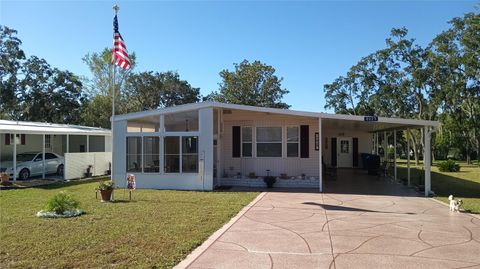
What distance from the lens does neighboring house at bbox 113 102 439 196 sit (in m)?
15.1

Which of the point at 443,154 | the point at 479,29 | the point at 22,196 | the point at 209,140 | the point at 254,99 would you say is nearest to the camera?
the point at 22,196

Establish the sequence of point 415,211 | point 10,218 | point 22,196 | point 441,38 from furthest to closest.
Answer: point 441,38
point 22,196
point 415,211
point 10,218

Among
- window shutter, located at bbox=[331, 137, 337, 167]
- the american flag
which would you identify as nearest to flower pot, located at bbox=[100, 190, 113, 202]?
the american flag

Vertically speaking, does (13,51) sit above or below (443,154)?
above

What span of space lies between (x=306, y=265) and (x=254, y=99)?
120 ft

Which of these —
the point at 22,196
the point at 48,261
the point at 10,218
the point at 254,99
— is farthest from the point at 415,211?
the point at 254,99

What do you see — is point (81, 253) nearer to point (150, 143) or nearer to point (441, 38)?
point (150, 143)

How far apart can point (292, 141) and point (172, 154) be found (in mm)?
4677

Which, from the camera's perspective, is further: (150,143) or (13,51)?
(13,51)

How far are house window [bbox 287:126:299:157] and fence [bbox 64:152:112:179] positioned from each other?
386 inches

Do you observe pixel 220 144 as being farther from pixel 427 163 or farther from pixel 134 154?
pixel 427 163

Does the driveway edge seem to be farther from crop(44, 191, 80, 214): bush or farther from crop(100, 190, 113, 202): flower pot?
crop(100, 190, 113, 202): flower pot

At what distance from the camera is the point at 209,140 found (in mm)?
15078

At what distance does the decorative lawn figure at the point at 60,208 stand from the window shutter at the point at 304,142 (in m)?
9.32
